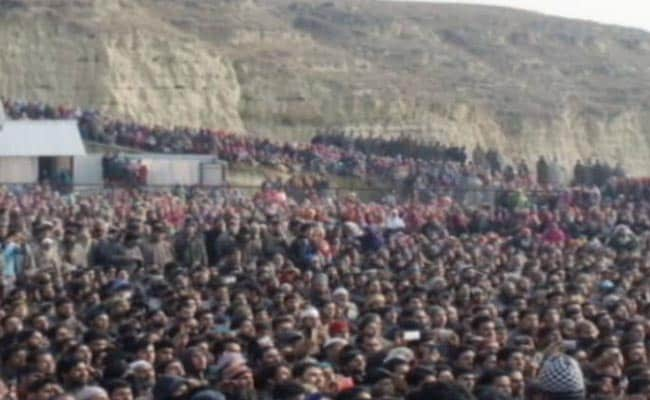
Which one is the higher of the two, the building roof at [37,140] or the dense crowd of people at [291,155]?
the building roof at [37,140]

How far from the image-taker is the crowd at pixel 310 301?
52.4 ft

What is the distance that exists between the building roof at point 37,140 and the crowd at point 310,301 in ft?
22.2

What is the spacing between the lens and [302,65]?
83500mm

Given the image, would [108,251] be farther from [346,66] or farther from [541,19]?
[541,19]

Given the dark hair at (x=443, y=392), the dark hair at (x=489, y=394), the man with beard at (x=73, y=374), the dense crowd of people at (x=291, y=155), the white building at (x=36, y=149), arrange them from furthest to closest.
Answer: the dense crowd of people at (x=291, y=155), the white building at (x=36, y=149), the man with beard at (x=73, y=374), the dark hair at (x=489, y=394), the dark hair at (x=443, y=392)

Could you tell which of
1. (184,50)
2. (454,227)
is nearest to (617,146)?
(184,50)

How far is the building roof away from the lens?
41.8 m

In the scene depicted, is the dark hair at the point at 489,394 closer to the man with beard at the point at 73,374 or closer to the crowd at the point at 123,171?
the man with beard at the point at 73,374

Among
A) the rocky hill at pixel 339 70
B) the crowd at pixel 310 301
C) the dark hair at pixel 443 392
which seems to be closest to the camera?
the dark hair at pixel 443 392

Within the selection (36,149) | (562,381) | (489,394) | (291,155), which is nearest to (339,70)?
(291,155)

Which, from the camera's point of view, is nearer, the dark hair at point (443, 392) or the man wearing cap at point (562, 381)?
the man wearing cap at point (562, 381)

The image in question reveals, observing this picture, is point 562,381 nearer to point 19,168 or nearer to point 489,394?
point 489,394

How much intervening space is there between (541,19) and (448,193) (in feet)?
248

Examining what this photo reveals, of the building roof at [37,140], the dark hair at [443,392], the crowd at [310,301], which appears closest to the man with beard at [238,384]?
the crowd at [310,301]
